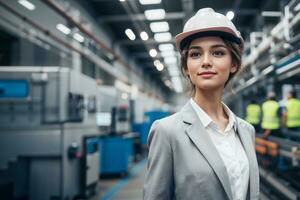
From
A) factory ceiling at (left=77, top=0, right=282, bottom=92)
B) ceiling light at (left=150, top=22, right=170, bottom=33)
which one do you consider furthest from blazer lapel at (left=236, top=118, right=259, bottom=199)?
ceiling light at (left=150, top=22, right=170, bottom=33)

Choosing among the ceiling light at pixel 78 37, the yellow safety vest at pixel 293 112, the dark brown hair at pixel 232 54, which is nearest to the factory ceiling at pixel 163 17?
the ceiling light at pixel 78 37

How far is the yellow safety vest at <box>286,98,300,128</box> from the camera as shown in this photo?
6.14 m

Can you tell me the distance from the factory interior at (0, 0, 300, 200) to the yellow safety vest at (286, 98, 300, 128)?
0.09 feet

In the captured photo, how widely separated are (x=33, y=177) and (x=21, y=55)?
4038 millimetres

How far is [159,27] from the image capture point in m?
8.88

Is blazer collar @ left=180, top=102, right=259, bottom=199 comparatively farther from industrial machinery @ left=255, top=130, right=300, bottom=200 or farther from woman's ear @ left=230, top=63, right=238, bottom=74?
industrial machinery @ left=255, top=130, right=300, bottom=200

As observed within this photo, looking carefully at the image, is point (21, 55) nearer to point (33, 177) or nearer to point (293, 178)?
point (33, 177)

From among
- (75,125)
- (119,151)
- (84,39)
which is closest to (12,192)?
(75,125)

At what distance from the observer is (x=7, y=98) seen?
4668 millimetres

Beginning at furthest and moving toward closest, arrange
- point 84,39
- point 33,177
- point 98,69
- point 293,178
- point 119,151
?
point 98,69, point 84,39, point 119,151, point 293,178, point 33,177

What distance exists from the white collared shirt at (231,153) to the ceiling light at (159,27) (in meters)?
7.57

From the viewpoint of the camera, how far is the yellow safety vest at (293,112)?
20.1ft

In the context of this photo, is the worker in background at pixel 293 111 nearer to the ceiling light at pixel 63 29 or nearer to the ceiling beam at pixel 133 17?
the ceiling beam at pixel 133 17

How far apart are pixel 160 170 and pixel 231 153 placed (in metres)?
0.31
